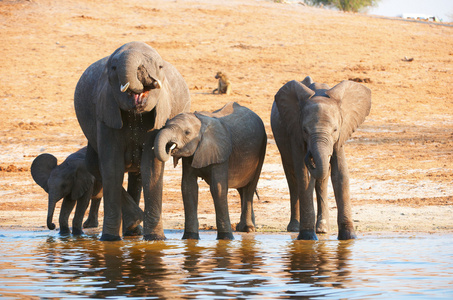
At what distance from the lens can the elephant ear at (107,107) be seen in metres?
7.69

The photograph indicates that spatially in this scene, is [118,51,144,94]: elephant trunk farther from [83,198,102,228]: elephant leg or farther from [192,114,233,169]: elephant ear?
[83,198,102,228]: elephant leg

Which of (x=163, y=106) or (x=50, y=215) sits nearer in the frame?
(x=163, y=106)

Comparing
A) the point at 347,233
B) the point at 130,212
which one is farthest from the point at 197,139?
the point at 347,233

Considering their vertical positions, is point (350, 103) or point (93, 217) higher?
point (350, 103)

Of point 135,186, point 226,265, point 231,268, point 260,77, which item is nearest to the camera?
point 231,268

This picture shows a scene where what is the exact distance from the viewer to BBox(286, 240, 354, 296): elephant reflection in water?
563 cm

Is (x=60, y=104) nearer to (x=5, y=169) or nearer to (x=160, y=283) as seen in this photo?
(x=5, y=169)

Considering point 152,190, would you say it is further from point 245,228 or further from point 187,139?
point 245,228

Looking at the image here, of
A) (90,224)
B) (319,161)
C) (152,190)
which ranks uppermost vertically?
(319,161)

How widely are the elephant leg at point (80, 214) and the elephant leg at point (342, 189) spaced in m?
3.18

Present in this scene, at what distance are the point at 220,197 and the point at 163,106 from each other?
47.4 inches

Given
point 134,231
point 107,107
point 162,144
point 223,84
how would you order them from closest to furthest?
point 162,144 → point 107,107 → point 134,231 → point 223,84

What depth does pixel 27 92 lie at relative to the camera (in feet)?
65.6

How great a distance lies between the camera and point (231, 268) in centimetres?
630
